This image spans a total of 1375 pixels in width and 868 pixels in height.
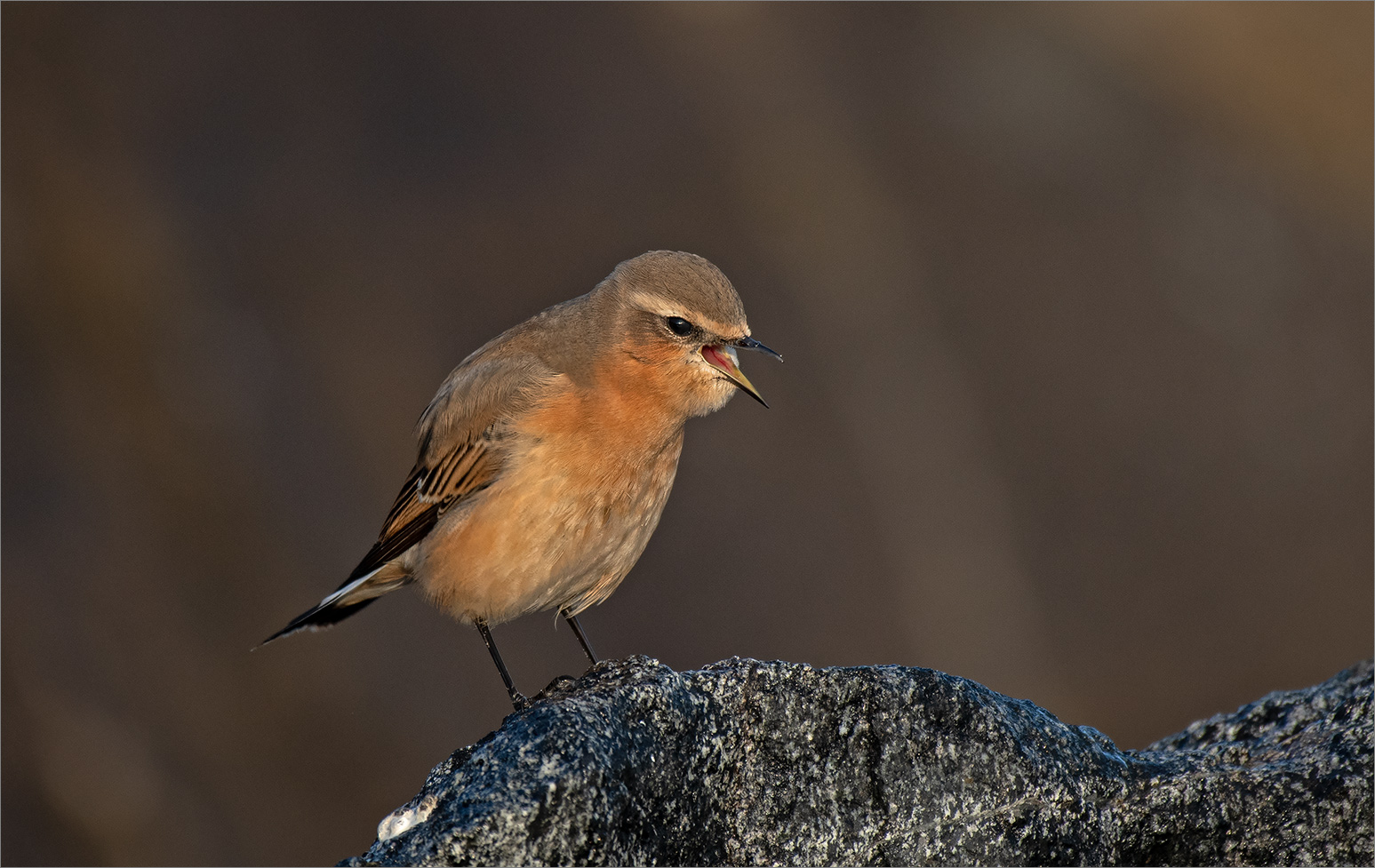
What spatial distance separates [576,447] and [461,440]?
110 cm

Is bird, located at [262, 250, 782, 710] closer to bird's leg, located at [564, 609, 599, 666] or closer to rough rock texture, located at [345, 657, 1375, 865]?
bird's leg, located at [564, 609, 599, 666]

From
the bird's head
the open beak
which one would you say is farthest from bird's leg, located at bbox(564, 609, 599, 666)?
the open beak

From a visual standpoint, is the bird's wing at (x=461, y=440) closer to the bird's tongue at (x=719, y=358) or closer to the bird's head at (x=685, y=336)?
the bird's head at (x=685, y=336)

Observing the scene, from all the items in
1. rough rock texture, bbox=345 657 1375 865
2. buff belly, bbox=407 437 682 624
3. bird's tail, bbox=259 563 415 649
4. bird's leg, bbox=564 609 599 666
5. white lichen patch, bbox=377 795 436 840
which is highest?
bird's tail, bbox=259 563 415 649

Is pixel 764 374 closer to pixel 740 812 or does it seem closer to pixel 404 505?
pixel 404 505

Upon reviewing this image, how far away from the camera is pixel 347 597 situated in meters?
8.20

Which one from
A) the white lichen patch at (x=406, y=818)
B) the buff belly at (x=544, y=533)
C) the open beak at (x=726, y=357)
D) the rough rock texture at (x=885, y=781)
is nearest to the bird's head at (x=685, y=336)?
the open beak at (x=726, y=357)

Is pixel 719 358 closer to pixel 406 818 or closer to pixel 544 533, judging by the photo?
pixel 544 533

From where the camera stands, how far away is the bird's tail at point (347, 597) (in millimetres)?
7914

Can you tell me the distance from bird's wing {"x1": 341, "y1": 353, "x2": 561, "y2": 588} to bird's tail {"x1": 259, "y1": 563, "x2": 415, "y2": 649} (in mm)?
85

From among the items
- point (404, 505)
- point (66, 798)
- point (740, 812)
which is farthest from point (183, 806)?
point (740, 812)

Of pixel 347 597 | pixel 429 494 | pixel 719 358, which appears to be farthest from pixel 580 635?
pixel 719 358

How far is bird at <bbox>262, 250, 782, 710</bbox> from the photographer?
23.2 feet

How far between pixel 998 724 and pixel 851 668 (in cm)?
62
